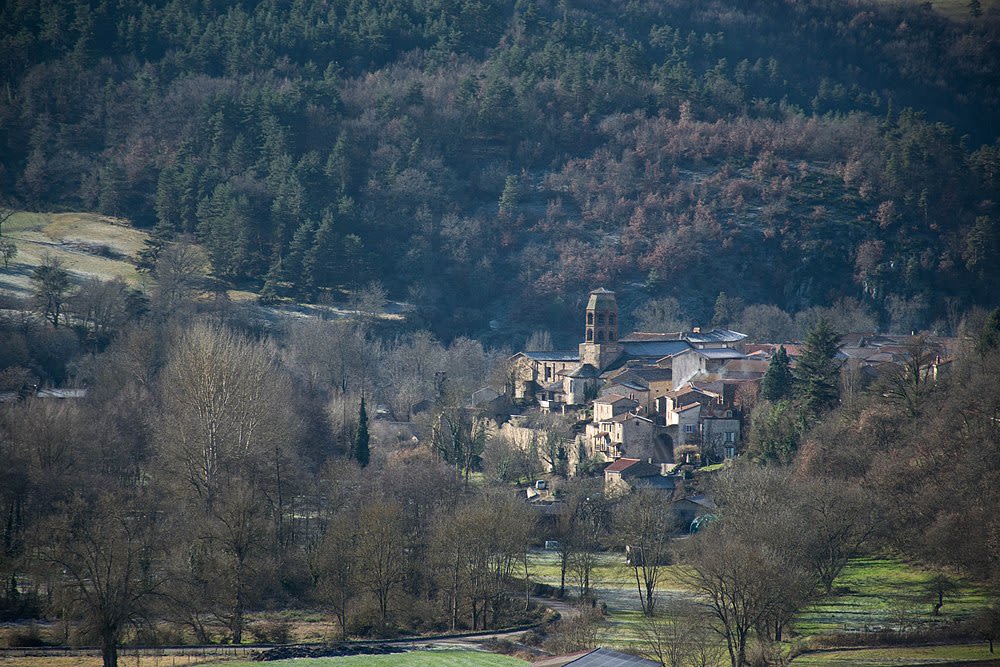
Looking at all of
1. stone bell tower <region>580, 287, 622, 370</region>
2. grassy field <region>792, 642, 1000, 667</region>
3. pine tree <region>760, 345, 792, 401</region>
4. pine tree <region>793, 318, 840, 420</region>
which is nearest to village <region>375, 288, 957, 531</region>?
stone bell tower <region>580, 287, 622, 370</region>

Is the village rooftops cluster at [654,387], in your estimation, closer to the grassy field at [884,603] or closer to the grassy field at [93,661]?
the grassy field at [884,603]

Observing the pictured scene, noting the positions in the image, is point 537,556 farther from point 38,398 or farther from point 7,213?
point 7,213

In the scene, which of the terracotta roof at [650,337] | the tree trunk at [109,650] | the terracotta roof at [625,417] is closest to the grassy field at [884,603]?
the terracotta roof at [625,417]

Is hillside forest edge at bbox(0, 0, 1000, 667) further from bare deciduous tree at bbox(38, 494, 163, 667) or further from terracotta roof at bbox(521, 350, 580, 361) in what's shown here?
terracotta roof at bbox(521, 350, 580, 361)

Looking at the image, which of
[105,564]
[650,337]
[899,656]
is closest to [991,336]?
[899,656]

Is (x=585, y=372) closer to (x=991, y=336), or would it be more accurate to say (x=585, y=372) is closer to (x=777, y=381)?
(x=777, y=381)

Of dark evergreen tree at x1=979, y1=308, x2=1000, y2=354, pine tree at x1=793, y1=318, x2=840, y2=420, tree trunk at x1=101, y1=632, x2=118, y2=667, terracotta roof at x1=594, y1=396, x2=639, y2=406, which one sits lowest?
terracotta roof at x1=594, y1=396, x2=639, y2=406
